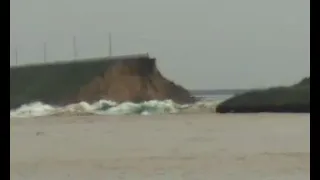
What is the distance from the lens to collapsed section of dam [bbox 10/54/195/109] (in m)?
17.3

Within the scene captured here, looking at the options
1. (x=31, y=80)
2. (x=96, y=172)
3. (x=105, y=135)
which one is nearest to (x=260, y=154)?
(x=96, y=172)

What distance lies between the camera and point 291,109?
11.3 m

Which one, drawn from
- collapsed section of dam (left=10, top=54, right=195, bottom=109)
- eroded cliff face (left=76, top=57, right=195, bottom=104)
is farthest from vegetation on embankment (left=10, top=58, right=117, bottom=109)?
eroded cliff face (left=76, top=57, right=195, bottom=104)

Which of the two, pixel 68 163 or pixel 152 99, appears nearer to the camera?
pixel 68 163

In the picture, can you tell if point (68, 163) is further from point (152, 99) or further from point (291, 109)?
point (152, 99)

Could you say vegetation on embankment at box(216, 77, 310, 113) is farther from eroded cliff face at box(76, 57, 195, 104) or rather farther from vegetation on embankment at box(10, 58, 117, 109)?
vegetation on embankment at box(10, 58, 117, 109)

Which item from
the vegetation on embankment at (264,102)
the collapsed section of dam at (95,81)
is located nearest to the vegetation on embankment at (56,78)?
the collapsed section of dam at (95,81)

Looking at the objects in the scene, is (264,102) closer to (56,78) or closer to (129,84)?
(129,84)

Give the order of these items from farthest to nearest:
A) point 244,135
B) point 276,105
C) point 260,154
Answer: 1. point 276,105
2. point 244,135
3. point 260,154

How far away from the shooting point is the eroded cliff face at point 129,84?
17.4 meters

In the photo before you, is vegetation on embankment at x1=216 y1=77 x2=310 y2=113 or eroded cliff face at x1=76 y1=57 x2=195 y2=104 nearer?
vegetation on embankment at x1=216 y1=77 x2=310 y2=113

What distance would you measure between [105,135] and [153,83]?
1186cm

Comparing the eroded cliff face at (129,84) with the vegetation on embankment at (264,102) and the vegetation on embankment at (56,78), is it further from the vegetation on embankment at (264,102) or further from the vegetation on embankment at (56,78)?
the vegetation on embankment at (264,102)
